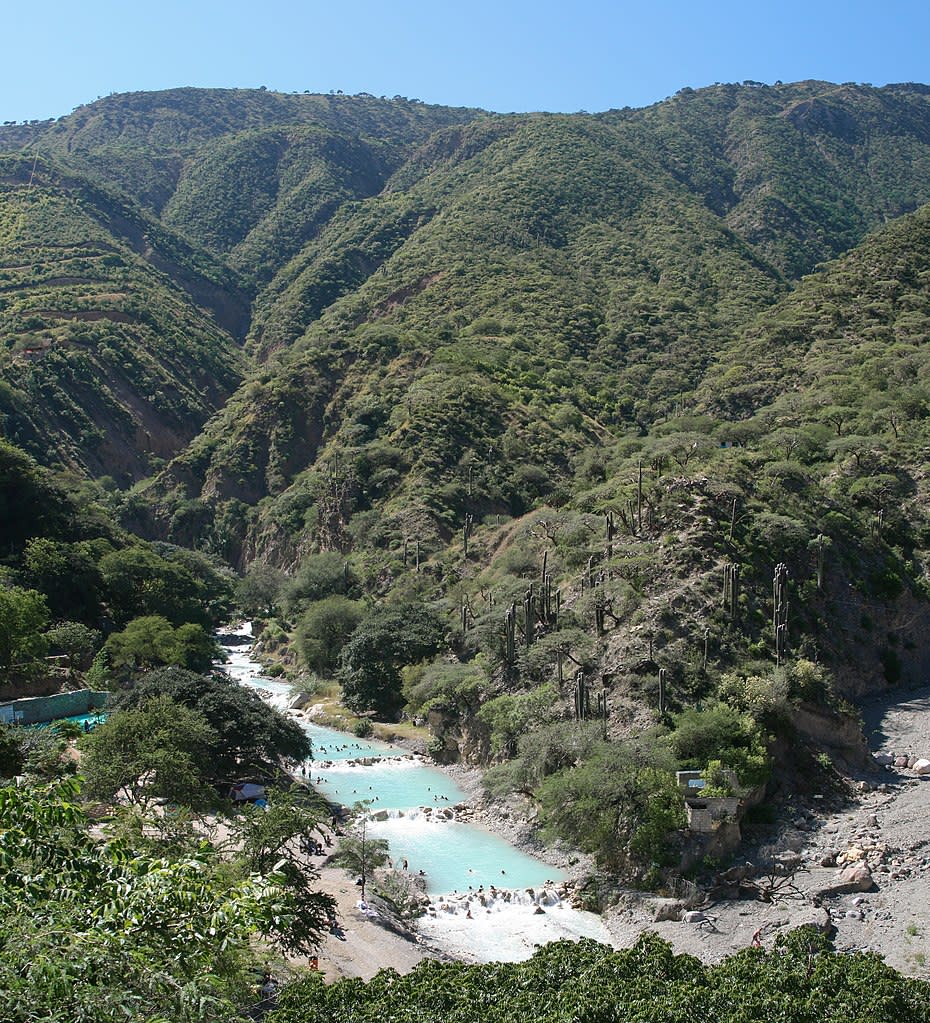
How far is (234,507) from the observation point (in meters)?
101

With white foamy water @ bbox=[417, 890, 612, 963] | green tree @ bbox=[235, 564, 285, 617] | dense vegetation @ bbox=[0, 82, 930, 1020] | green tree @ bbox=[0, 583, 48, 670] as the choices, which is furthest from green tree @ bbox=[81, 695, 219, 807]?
green tree @ bbox=[235, 564, 285, 617]

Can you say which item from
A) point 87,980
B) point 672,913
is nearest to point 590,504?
point 672,913

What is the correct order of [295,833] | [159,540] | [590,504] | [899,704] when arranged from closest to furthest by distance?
[295,833]
[899,704]
[590,504]
[159,540]

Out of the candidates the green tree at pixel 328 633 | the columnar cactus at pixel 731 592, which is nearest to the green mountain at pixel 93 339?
the green tree at pixel 328 633

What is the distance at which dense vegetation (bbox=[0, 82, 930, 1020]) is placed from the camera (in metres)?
39.1

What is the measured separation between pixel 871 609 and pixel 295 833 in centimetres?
3451

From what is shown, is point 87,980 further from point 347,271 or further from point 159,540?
point 347,271

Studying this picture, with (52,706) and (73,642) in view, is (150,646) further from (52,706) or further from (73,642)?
(52,706)

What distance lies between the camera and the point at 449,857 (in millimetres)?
35938

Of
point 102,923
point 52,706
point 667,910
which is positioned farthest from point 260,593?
point 102,923

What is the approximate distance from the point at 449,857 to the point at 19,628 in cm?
2353

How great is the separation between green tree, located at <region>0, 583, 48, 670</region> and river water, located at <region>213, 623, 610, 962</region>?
13.8 m

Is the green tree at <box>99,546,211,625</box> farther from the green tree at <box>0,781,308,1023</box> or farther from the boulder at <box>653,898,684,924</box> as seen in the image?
the green tree at <box>0,781,308,1023</box>

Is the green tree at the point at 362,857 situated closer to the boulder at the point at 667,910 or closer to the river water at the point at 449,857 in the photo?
the river water at the point at 449,857
